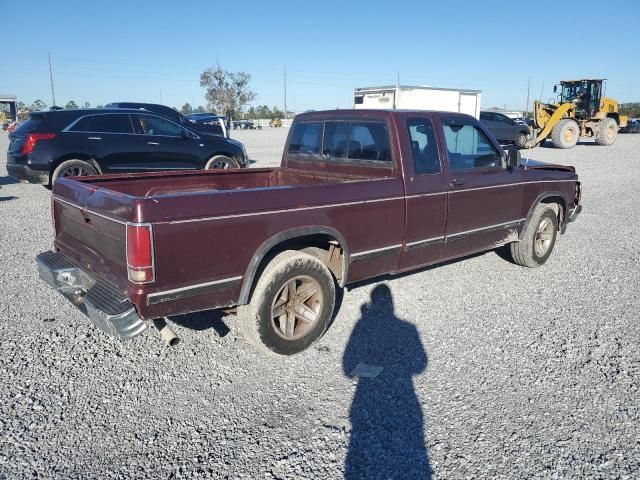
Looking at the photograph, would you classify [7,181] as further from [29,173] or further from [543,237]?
[543,237]

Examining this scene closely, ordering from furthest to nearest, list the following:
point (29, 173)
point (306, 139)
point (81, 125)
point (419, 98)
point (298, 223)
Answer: point (419, 98)
point (81, 125)
point (29, 173)
point (306, 139)
point (298, 223)

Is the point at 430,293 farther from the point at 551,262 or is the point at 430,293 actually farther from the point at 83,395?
the point at 83,395

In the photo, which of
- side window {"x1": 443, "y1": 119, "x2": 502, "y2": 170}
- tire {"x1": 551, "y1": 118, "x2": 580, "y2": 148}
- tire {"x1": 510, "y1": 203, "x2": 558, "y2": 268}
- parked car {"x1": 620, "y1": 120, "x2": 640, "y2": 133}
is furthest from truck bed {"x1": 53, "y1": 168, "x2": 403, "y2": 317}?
parked car {"x1": 620, "y1": 120, "x2": 640, "y2": 133}

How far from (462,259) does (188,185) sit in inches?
140

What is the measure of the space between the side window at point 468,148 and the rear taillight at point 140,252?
3.07 metres

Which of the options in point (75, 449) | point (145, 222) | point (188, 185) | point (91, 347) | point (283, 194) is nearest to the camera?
point (75, 449)

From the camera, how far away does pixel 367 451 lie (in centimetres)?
287

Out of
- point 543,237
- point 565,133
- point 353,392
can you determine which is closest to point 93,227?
point 353,392

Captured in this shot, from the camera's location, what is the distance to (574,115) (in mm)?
24812

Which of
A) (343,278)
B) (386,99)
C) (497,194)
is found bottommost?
(343,278)

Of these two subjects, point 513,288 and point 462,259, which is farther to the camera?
point 462,259

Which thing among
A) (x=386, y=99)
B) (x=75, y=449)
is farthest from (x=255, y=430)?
(x=386, y=99)

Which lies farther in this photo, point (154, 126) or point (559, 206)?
point (154, 126)

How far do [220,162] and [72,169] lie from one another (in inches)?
119
